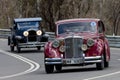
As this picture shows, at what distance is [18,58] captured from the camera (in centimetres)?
2736

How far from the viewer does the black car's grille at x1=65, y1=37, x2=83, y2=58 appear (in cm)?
1794

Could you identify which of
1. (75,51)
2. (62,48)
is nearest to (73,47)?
(75,51)

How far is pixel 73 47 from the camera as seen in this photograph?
18031 mm

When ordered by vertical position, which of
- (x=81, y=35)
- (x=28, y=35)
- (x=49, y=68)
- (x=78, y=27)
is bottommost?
(x=49, y=68)

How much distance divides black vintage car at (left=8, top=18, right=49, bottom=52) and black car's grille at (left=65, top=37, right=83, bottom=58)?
536 inches

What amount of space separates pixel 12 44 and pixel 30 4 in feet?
59.3

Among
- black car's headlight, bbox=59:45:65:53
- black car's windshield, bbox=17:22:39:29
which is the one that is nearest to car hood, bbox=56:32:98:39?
black car's headlight, bbox=59:45:65:53

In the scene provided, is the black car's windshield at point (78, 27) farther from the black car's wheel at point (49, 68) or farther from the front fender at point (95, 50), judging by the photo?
the black car's wheel at point (49, 68)

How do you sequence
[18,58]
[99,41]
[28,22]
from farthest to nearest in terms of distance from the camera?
[28,22] → [18,58] → [99,41]

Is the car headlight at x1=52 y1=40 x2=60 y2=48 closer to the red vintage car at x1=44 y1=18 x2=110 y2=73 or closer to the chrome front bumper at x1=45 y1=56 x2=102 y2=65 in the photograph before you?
the red vintage car at x1=44 y1=18 x2=110 y2=73

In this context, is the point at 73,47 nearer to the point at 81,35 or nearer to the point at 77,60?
the point at 77,60

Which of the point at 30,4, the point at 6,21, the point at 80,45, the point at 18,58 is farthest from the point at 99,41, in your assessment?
the point at 6,21

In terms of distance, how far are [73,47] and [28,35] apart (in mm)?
14071

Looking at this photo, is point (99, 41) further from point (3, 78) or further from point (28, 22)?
point (28, 22)
